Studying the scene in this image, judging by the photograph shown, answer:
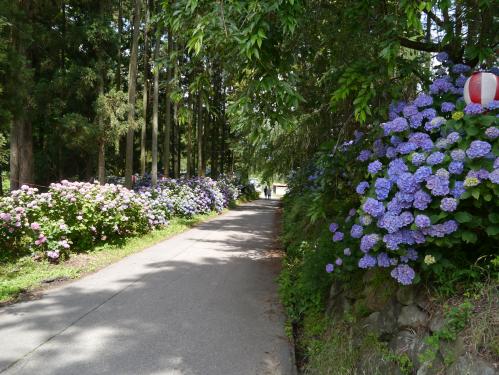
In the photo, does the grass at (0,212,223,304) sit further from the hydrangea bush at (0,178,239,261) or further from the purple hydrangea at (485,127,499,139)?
the purple hydrangea at (485,127,499,139)

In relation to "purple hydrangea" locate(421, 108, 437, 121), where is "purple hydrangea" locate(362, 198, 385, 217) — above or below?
below

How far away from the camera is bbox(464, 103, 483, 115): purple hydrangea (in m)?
3.03

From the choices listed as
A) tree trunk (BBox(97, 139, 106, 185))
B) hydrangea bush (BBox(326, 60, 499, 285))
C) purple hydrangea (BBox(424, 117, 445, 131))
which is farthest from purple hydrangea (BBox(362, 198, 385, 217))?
tree trunk (BBox(97, 139, 106, 185))

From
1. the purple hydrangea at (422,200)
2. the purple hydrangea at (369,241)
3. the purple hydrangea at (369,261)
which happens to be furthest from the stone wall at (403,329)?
the purple hydrangea at (422,200)

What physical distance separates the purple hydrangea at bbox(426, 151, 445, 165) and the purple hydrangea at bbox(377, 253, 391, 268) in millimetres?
887

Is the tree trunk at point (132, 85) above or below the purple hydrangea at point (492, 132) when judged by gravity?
above

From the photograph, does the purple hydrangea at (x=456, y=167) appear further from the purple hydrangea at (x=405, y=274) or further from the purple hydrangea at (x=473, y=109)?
the purple hydrangea at (x=405, y=274)

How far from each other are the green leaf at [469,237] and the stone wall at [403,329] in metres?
0.60

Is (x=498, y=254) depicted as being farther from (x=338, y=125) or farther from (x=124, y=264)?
(x=124, y=264)

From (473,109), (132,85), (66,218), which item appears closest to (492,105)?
(473,109)

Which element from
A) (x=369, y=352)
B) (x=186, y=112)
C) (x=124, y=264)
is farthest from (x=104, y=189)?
(x=369, y=352)

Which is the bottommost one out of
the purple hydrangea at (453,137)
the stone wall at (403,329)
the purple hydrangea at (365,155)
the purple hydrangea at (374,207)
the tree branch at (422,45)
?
the stone wall at (403,329)

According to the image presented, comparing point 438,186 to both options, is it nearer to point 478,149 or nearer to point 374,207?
point 478,149

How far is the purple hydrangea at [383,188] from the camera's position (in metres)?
3.20
